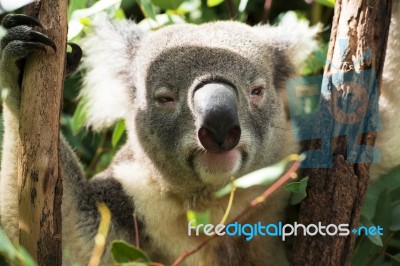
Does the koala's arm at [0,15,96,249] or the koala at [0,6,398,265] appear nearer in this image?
the koala's arm at [0,15,96,249]

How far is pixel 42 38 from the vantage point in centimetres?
245

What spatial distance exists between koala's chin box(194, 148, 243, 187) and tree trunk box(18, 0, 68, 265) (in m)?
0.67

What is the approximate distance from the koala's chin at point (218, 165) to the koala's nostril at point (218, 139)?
73 mm

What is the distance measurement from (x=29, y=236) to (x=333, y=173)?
→ 139 centimetres

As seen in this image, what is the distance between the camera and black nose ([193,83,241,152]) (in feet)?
8.56

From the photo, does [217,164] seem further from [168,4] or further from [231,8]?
[231,8]

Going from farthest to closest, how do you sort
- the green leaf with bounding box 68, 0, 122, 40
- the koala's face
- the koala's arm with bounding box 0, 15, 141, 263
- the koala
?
the green leaf with bounding box 68, 0, 122, 40, the koala's arm with bounding box 0, 15, 141, 263, the koala, the koala's face

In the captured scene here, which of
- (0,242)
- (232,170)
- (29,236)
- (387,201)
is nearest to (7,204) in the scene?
(29,236)

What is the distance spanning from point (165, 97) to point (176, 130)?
196 millimetres

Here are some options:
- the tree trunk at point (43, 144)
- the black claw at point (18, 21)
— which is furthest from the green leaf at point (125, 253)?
the black claw at point (18, 21)

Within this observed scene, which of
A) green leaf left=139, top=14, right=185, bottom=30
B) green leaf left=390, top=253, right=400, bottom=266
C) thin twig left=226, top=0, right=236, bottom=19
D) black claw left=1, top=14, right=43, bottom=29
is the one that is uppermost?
black claw left=1, top=14, right=43, bottom=29

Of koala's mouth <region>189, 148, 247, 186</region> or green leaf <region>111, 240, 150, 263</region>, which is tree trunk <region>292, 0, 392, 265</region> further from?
green leaf <region>111, 240, 150, 263</region>

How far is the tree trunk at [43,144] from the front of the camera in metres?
2.48

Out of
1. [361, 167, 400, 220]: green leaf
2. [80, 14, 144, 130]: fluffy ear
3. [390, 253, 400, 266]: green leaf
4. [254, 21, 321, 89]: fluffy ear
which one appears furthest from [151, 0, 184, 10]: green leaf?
[390, 253, 400, 266]: green leaf
